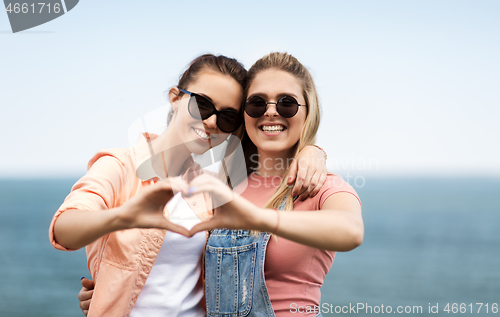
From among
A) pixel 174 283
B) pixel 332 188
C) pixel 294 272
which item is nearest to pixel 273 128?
pixel 332 188

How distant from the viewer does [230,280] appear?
253cm

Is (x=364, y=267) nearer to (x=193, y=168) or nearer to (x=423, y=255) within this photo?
(x=423, y=255)

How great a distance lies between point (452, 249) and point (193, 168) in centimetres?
6253

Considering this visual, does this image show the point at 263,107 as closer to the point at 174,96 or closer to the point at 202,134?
the point at 202,134

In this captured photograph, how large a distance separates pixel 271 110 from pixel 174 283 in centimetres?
133

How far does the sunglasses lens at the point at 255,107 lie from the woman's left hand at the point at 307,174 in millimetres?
416

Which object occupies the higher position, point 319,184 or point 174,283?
point 319,184

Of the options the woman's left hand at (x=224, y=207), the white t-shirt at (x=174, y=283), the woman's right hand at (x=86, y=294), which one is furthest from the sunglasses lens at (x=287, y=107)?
the woman's right hand at (x=86, y=294)

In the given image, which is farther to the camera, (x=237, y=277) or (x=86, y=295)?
(x=86, y=295)

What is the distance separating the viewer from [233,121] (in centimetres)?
274

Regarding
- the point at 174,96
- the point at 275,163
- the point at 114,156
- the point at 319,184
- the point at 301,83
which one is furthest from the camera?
the point at 275,163

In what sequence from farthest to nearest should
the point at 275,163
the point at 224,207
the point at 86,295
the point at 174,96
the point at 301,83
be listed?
the point at 275,163, the point at 301,83, the point at 174,96, the point at 86,295, the point at 224,207

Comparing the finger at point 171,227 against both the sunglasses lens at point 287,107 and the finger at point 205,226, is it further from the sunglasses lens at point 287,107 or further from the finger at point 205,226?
the sunglasses lens at point 287,107

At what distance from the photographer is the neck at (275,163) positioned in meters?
2.99
